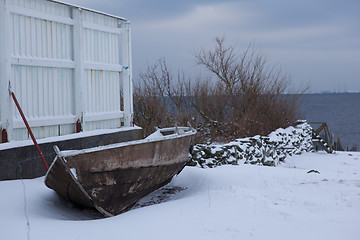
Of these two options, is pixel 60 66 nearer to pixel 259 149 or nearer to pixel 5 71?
pixel 5 71

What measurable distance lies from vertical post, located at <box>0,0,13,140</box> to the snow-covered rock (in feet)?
14.6

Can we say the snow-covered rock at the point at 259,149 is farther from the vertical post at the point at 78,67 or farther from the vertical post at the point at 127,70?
the vertical post at the point at 78,67

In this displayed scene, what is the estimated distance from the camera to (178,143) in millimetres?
7406

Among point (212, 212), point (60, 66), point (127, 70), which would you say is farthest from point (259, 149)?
point (212, 212)

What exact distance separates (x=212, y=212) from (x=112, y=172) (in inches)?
60.0

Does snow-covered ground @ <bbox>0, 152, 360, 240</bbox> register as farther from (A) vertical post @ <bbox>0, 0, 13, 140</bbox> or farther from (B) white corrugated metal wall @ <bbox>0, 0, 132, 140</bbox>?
(B) white corrugated metal wall @ <bbox>0, 0, 132, 140</bbox>

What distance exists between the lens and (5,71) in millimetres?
6590

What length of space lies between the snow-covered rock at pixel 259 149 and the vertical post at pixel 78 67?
294cm

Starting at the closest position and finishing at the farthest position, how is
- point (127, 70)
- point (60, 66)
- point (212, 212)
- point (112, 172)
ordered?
point (212, 212) → point (112, 172) → point (60, 66) → point (127, 70)

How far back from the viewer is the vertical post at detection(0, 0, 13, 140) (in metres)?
6.56

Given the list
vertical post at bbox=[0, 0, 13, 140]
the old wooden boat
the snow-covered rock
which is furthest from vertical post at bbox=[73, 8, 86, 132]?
the snow-covered rock

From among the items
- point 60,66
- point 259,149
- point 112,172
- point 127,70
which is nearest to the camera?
point 112,172

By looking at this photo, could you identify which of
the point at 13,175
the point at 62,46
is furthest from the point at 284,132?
the point at 13,175

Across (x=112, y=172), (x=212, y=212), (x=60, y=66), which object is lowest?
(x=212, y=212)
